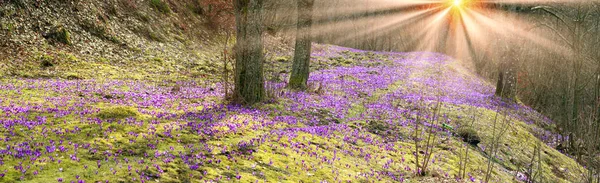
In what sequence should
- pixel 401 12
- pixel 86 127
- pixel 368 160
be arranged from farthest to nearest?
pixel 401 12 < pixel 368 160 < pixel 86 127

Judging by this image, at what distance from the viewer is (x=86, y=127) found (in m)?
6.81

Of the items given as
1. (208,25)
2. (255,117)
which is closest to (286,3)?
(208,25)

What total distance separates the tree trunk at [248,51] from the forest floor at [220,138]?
0.75m

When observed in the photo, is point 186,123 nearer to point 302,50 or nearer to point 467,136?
point 467,136

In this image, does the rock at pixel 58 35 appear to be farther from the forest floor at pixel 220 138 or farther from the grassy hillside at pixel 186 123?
the forest floor at pixel 220 138

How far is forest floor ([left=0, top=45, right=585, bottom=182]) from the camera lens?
533 centimetres

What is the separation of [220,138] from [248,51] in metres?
4.37

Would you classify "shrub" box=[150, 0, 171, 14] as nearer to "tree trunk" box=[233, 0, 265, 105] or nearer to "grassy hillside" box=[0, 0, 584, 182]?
"grassy hillside" box=[0, 0, 584, 182]

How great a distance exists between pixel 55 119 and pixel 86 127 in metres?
1.20

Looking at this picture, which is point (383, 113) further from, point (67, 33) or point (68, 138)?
point (67, 33)

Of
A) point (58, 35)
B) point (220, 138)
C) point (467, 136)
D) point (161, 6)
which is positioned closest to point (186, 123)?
point (220, 138)

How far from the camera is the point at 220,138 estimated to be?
24.5 ft

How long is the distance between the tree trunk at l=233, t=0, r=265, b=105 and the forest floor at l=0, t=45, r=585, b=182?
2.46 feet

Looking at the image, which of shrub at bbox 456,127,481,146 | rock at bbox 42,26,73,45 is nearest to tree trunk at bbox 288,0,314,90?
shrub at bbox 456,127,481,146
